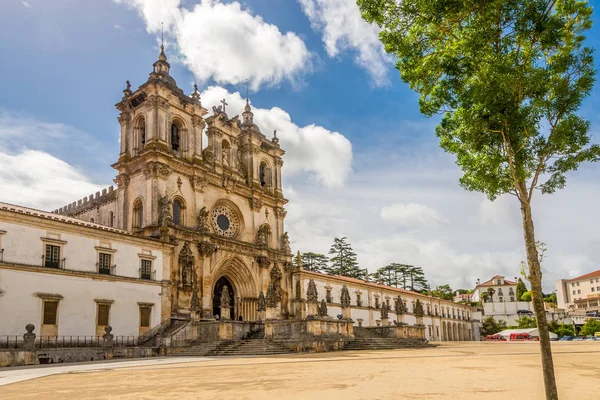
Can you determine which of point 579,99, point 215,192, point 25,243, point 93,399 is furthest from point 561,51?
point 215,192

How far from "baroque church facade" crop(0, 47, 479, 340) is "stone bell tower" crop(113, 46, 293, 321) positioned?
0.10 meters

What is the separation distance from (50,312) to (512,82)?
25.3 metres

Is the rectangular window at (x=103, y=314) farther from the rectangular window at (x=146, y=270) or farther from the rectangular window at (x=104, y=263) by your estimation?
the rectangular window at (x=146, y=270)

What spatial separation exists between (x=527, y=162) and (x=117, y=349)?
22506 mm

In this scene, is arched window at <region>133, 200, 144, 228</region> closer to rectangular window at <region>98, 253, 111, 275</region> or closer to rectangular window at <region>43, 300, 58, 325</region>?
rectangular window at <region>98, 253, 111, 275</region>

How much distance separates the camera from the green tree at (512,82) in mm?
9586

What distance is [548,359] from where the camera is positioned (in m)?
8.22

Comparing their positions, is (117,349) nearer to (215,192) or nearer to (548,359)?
(215,192)

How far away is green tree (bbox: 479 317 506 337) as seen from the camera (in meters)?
Answer: 89.4

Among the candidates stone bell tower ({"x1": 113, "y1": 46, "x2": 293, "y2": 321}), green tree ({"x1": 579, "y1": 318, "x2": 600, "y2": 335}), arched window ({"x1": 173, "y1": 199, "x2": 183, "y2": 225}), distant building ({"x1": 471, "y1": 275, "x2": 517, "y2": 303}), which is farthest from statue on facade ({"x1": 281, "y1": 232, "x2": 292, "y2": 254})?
distant building ({"x1": 471, "y1": 275, "x2": 517, "y2": 303})

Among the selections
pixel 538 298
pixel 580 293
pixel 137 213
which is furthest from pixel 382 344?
pixel 580 293

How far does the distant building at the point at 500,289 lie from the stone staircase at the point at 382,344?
83953 mm

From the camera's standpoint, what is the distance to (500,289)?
117 meters

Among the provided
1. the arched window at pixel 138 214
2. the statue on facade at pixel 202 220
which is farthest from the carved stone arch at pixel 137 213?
the statue on facade at pixel 202 220
